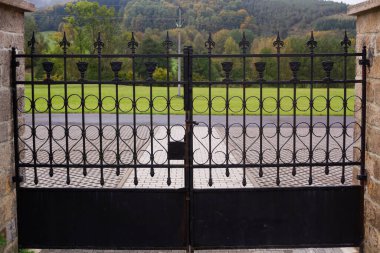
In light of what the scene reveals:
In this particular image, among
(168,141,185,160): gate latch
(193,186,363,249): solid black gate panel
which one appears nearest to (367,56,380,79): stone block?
(193,186,363,249): solid black gate panel

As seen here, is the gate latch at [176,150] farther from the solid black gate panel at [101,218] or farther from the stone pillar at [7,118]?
the stone pillar at [7,118]

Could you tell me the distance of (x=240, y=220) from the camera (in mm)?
5172

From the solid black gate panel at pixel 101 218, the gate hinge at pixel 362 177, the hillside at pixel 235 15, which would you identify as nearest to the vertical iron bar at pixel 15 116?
the solid black gate panel at pixel 101 218

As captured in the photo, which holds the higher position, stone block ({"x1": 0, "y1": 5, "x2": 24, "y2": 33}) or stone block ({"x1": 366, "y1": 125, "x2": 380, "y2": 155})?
stone block ({"x1": 0, "y1": 5, "x2": 24, "y2": 33})

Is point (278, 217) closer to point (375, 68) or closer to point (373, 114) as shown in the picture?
point (373, 114)

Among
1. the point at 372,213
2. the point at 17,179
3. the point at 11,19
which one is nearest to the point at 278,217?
the point at 372,213

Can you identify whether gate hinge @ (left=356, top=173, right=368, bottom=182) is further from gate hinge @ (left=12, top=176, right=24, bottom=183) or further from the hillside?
the hillside

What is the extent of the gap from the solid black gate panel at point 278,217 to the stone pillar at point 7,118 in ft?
5.99

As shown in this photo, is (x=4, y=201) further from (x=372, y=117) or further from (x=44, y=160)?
(x=44, y=160)

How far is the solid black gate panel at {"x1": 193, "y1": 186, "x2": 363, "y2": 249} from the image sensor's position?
513 centimetres

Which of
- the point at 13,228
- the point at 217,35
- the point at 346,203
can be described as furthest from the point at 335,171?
the point at 217,35

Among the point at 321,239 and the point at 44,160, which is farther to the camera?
the point at 44,160

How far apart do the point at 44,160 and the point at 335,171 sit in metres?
6.35

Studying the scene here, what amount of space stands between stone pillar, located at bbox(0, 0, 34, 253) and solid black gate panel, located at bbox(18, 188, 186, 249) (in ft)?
0.65
